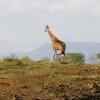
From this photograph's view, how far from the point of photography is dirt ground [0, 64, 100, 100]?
46.8ft

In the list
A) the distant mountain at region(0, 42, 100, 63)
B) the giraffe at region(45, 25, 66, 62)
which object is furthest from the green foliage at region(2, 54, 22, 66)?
the giraffe at region(45, 25, 66, 62)

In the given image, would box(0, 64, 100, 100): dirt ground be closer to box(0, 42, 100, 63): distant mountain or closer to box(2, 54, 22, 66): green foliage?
box(2, 54, 22, 66): green foliage

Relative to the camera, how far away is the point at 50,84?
15141 mm

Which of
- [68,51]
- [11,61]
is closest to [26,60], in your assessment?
[11,61]

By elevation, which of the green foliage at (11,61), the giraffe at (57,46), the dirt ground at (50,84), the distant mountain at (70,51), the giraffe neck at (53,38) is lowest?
the dirt ground at (50,84)

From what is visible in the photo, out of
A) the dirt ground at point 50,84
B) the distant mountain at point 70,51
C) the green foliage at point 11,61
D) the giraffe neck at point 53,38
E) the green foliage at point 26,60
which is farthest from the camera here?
the distant mountain at point 70,51

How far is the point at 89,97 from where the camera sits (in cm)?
1502

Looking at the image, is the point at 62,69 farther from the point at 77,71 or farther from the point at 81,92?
the point at 81,92

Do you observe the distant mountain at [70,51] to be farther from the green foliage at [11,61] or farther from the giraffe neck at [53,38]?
the green foliage at [11,61]

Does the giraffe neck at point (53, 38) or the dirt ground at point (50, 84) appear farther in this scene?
the giraffe neck at point (53, 38)

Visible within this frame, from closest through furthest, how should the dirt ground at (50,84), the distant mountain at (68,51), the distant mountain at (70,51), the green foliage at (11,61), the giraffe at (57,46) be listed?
the dirt ground at (50,84) → the green foliage at (11,61) → the giraffe at (57,46) → the distant mountain at (68,51) → the distant mountain at (70,51)

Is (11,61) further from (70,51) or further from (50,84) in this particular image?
A: (70,51)

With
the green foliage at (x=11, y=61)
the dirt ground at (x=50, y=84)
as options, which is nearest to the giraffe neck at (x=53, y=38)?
the green foliage at (x=11, y=61)

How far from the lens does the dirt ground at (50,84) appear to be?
14.3 meters
